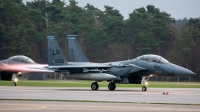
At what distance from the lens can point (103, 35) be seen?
97000 millimetres

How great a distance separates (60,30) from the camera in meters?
95.0

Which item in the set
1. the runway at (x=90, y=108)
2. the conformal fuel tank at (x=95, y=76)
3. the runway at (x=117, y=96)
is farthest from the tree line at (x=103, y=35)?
the runway at (x=90, y=108)

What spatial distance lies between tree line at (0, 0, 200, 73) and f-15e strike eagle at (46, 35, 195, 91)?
46744mm

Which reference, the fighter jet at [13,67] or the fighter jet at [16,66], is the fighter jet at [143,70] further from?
the fighter jet at [13,67]

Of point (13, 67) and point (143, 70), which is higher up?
point (13, 67)

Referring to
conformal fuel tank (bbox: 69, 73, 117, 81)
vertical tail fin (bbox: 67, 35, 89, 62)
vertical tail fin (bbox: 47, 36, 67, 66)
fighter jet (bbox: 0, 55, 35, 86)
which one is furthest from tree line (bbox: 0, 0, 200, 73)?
conformal fuel tank (bbox: 69, 73, 117, 81)

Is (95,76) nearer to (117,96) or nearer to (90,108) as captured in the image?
(117,96)

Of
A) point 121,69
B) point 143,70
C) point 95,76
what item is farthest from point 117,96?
point 95,76

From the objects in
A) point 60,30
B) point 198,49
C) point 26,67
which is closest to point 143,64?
point 26,67

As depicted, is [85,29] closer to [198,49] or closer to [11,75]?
[198,49]

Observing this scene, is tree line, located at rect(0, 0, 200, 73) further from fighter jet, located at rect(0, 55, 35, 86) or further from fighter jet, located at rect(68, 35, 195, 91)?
fighter jet, located at rect(68, 35, 195, 91)

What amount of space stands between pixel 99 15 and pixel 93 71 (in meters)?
94.3

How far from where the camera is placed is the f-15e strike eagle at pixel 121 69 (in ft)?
114

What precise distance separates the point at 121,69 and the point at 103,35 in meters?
A: 61.6
